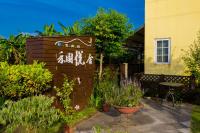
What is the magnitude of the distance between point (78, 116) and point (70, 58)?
2.00 metres

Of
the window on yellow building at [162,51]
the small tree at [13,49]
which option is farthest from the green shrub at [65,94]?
the window on yellow building at [162,51]

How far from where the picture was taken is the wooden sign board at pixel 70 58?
381 inches

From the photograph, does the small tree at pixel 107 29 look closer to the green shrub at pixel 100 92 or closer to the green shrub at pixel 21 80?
the green shrub at pixel 100 92

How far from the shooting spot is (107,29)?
13906 millimetres

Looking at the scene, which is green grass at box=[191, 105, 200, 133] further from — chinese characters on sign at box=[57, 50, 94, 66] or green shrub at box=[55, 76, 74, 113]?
chinese characters on sign at box=[57, 50, 94, 66]

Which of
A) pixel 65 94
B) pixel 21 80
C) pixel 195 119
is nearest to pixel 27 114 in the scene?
pixel 21 80

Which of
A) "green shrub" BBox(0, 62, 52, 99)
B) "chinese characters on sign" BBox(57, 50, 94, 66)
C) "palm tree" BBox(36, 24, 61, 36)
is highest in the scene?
"palm tree" BBox(36, 24, 61, 36)

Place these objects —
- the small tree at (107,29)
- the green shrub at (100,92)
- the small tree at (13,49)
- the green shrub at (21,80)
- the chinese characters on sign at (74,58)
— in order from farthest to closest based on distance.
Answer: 1. the small tree at (107,29)
2. the small tree at (13,49)
3. the green shrub at (100,92)
4. the chinese characters on sign at (74,58)
5. the green shrub at (21,80)

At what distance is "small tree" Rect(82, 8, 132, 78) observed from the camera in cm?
1405

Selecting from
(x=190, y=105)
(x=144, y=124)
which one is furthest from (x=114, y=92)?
(x=190, y=105)

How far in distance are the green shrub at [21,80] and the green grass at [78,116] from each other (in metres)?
1.33

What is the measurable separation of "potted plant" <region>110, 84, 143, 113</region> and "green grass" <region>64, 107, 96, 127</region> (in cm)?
130

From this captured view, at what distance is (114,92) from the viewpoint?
995 centimetres

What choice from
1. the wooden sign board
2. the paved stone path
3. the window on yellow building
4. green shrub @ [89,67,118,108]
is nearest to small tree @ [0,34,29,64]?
the wooden sign board
